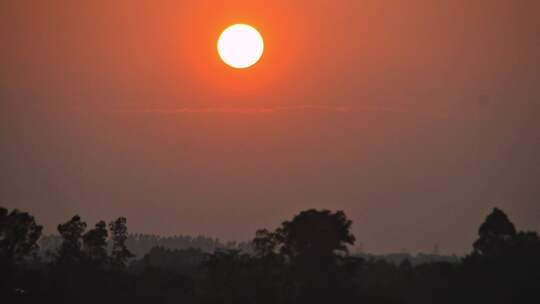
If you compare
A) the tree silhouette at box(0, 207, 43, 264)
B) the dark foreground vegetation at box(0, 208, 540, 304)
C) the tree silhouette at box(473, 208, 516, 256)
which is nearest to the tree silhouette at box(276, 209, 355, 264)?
the dark foreground vegetation at box(0, 208, 540, 304)

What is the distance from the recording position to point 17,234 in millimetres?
89000

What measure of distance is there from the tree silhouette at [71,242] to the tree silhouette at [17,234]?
2.64m

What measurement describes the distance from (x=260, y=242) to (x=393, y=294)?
36.2ft

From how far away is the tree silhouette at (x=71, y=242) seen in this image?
8538 cm

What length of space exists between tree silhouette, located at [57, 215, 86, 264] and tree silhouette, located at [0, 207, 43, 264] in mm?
2640

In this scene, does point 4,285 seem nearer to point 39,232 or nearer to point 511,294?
point 39,232

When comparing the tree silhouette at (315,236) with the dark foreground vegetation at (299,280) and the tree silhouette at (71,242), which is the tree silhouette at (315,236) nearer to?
the dark foreground vegetation at (299,280)

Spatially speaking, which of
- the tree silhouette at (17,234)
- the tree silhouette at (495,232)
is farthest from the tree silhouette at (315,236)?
the tree silhouette at (17,234)

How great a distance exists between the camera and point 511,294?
68375 mm

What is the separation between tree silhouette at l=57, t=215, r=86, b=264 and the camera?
3361 inches

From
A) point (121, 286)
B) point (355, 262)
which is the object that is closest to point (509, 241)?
point (355, 262)

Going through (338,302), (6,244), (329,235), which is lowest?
(338,302)

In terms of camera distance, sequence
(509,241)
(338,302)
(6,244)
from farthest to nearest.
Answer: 1. (6,244)
2. (509,241)
3. (338,302)

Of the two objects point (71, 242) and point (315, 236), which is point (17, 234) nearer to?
point (71, 242)
